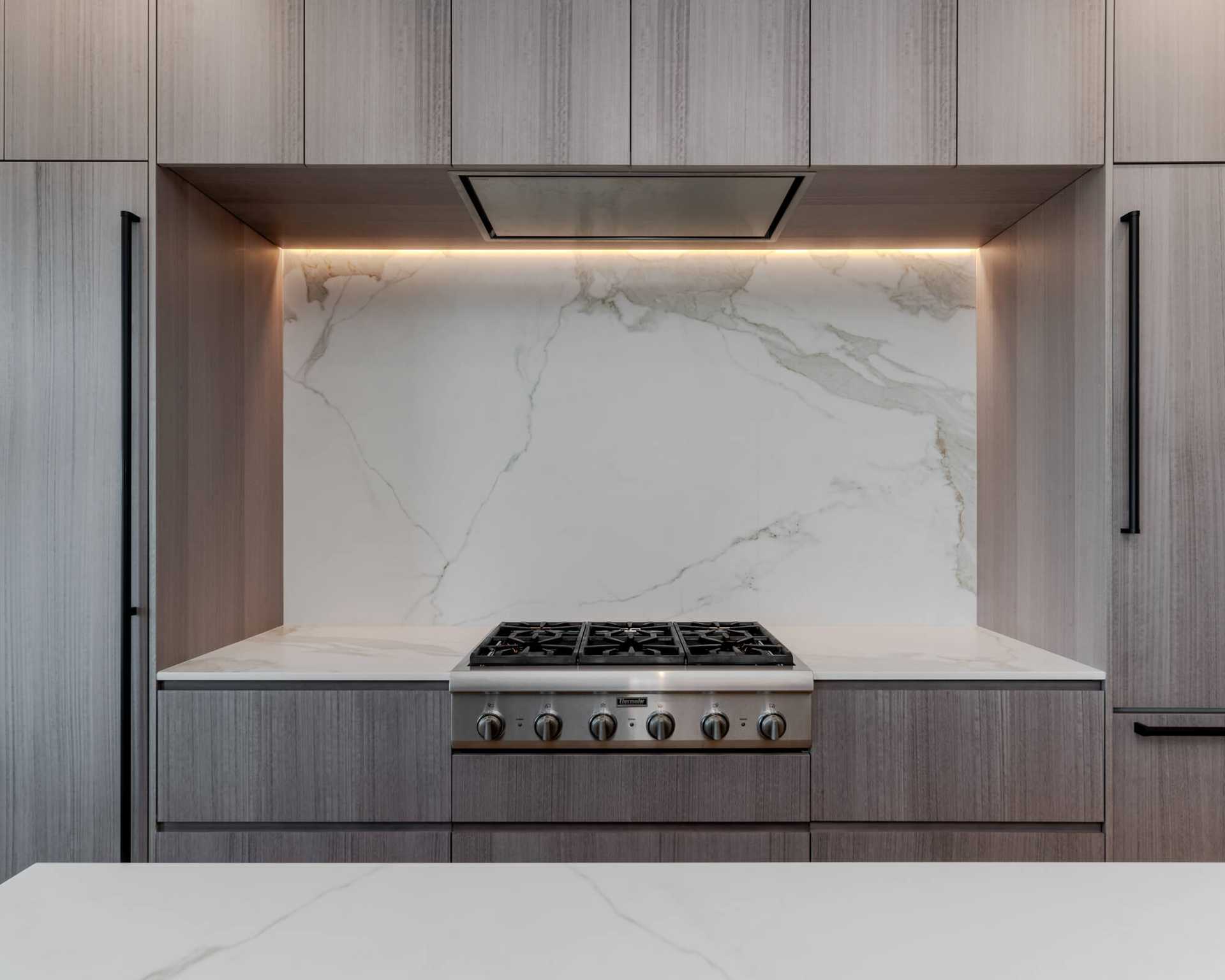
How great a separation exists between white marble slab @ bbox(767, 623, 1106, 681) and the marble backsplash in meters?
0.13

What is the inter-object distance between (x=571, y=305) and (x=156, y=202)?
1.04m

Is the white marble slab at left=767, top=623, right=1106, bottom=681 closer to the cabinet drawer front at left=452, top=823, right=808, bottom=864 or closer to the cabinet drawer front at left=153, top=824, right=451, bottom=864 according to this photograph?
the cabinet drawer front at left=452, top=823, right=808, bottom=864

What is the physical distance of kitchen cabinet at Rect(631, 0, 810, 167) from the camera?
1765mm

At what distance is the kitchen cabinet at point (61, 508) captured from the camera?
5.56 ft

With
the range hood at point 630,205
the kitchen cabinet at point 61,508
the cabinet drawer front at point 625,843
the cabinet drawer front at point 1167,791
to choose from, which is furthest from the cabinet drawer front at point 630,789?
the range hood at point 630,205

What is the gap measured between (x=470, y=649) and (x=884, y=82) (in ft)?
5.21

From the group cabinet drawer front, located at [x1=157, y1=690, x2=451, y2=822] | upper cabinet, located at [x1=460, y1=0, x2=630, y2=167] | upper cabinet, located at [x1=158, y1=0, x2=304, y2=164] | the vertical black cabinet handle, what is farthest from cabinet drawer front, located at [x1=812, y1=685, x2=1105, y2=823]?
upper cabinet, located at [x1=158, y1=0, x2=304, y2=164]

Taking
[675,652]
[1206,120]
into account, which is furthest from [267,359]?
[1206,120]

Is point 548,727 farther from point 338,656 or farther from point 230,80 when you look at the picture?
point 230,80
